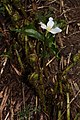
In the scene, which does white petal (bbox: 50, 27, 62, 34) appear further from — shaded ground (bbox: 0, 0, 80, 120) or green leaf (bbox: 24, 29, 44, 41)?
shaded ground (bbox: 0, 0, 80, 120)

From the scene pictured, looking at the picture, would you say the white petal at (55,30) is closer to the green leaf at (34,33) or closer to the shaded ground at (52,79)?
the green leaf at (34,33)

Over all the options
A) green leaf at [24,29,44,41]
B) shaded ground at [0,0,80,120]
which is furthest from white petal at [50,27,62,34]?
shaded ground at [0,0,80,120]

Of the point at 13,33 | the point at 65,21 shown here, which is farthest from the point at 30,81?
the point at 65,21

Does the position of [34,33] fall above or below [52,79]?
above

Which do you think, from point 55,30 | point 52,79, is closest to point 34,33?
point 55,30

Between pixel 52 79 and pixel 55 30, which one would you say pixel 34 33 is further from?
pixel 52 79

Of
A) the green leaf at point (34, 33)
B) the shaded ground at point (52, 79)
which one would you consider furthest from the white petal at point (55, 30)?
the shaded ground at point (52, 79)

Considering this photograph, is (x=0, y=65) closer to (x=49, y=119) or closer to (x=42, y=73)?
(x=42, y=73)

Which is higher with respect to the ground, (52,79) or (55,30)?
(55,30)
